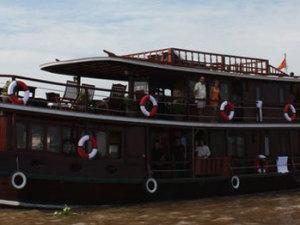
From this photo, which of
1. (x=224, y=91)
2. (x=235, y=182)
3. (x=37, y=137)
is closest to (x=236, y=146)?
(x=235, y=182)

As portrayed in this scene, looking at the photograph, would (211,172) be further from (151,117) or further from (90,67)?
(90,67)

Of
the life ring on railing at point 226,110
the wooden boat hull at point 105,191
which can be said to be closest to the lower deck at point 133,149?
the wooden boat hull at point 105,191

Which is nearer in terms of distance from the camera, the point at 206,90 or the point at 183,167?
the point at 183,167

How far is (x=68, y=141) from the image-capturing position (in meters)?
14.8

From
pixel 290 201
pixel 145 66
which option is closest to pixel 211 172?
pixel 290 201

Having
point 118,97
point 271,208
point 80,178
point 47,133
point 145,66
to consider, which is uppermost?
point 145,66

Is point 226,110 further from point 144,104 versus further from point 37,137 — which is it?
point 37,137

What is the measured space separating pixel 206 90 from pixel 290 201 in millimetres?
4718

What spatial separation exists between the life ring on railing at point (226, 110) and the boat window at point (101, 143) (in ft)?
14.8

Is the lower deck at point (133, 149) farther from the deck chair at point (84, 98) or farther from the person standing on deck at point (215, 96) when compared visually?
the person standing on deck at point (215, 96)

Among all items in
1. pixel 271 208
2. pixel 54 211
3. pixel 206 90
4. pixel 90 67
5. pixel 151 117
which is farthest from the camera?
pixel 206 90

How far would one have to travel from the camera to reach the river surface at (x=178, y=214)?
12.8 metres

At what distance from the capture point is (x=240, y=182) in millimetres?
18406

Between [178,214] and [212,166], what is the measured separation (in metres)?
3.90
